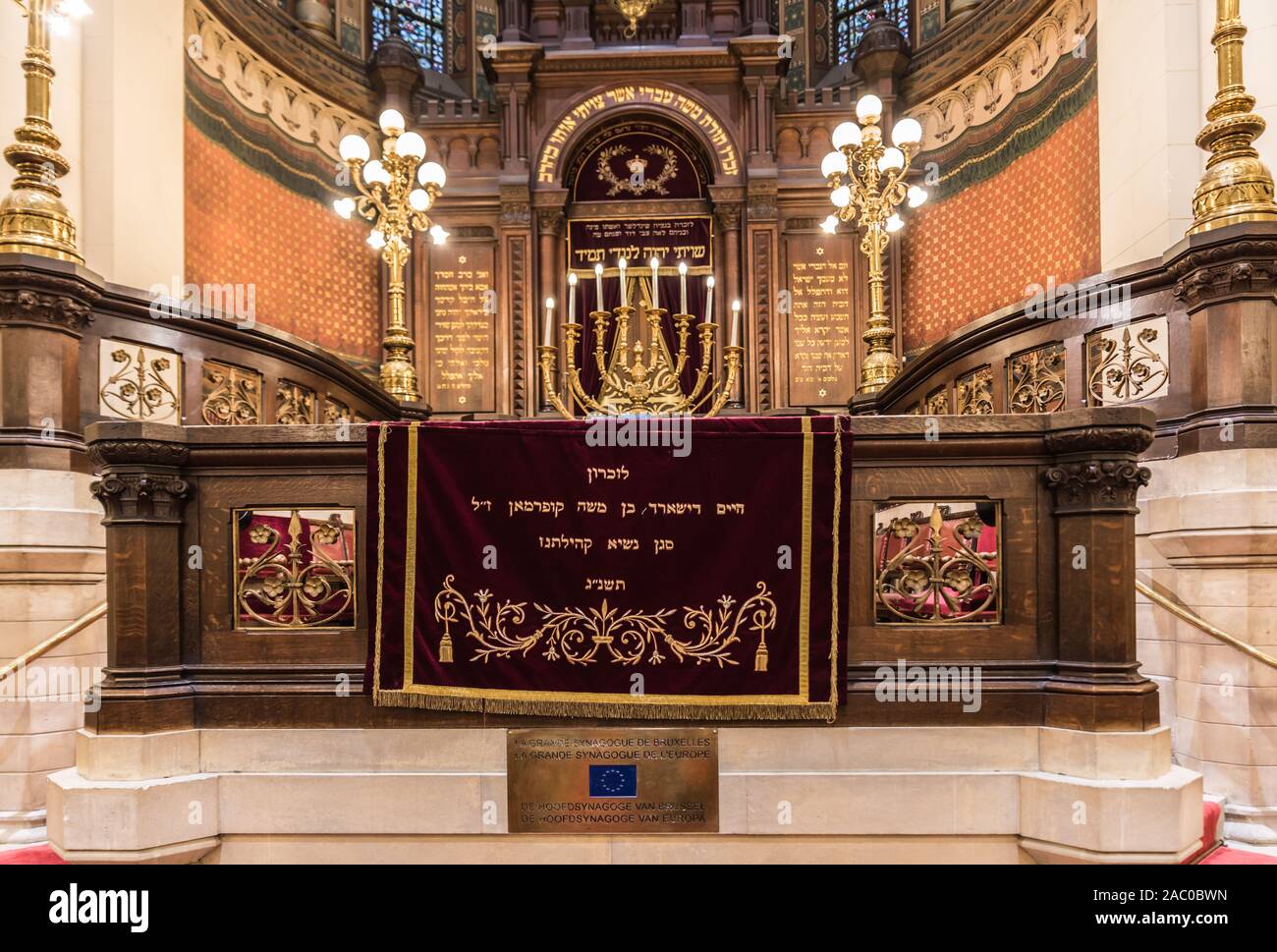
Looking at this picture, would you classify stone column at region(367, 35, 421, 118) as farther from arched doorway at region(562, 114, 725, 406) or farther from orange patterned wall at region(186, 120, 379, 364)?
arched doorway at region(562, 114, 725, 406)

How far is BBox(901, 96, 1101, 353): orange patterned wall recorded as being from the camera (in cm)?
738

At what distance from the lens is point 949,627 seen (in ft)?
10.8

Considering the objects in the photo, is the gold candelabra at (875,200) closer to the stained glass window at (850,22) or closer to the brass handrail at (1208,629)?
the brass handrail at (1208,629)

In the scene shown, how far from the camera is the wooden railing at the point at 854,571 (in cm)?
313

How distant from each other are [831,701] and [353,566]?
2033 millimetres

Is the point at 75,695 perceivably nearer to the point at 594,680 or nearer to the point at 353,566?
the point at 353,566

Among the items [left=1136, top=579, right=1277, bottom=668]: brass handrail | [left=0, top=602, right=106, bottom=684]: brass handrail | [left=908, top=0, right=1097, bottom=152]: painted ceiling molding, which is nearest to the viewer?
[left=1136, top=579, right=1277, bottom=668]: brass handrail

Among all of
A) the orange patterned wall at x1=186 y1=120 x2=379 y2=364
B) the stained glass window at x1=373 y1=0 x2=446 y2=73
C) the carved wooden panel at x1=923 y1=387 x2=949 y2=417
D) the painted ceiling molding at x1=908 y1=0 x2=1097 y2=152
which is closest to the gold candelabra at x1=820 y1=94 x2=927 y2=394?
the carved wooden panel at x1=923 y1=387 x2=949 y2=417

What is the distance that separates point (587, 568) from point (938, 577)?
143 cm

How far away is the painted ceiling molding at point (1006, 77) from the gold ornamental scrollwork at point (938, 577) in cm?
639

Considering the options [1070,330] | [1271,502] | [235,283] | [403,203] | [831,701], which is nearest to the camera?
[831,701]

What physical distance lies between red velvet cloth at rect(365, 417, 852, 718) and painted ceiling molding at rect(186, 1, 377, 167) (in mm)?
7098

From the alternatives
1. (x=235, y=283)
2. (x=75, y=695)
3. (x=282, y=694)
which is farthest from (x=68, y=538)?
(x=235, y=283)

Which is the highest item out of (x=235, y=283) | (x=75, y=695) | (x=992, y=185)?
(x=992, y=185)
